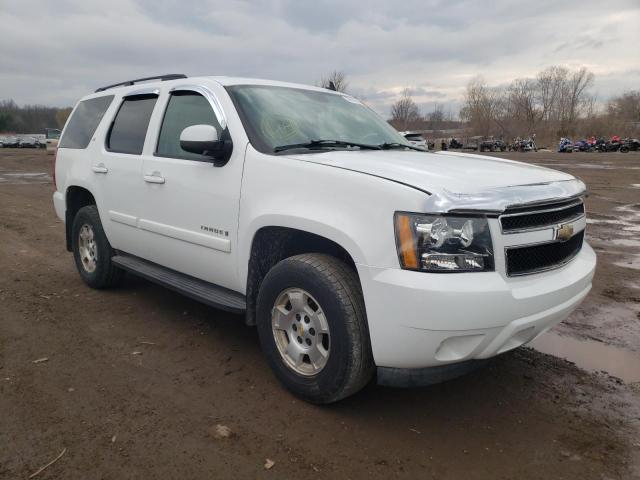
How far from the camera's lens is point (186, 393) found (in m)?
3.23

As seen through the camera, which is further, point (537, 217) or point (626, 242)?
point (626, 242)

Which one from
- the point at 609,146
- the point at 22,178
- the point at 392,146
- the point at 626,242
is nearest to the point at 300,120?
the point at 392,146

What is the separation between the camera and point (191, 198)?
12.1 ft

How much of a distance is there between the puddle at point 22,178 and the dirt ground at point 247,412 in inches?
581

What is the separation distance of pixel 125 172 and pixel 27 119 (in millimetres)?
111041

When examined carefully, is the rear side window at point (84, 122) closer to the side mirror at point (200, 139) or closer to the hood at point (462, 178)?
the side mirror at point (200, 139)

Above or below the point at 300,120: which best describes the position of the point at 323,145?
below

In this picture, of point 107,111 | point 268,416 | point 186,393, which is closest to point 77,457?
point 186,393

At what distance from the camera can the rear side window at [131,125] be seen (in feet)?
14.4

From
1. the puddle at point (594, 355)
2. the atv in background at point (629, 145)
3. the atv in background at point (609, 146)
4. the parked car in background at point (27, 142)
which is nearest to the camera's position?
the puddle at point (594, 355)

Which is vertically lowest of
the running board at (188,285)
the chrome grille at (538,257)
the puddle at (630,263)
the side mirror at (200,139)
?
the puddle at (630,263)

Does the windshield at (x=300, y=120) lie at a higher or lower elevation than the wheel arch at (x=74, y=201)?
Answer: higher

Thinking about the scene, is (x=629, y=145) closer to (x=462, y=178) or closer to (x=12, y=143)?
(x=462, y=178)

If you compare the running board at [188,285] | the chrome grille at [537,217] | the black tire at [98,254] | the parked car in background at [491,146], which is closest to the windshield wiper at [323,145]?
the running board at [188,285]
